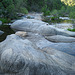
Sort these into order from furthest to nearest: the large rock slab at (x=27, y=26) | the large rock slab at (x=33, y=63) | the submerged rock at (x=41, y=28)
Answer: the large rock slab at (x=27, y=26), the submerged rock at (x=41, y=28), the large rock slab at (x=33, y=63)

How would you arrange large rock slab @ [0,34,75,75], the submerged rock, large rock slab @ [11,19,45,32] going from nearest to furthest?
large rock slab @ [0,34,75,75] < the submerged rock < large rock slab @ [11,19,45,32]

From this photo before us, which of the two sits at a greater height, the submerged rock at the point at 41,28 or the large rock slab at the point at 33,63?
the large rock slab at the point at 33,63

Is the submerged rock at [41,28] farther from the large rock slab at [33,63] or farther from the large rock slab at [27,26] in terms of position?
the large rock slab at [33,63]

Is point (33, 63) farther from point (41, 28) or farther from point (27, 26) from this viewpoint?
point (27, 26)

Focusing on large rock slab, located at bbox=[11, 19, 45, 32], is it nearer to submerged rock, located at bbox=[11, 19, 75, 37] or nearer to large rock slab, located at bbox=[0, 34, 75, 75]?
submerged rock, located at bbox=[11, 19, 75, 37]

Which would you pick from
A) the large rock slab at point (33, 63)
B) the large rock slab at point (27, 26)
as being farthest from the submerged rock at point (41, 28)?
the large rock slab at point (33, 63)

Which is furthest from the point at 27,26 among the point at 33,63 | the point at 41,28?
the point at 33,63

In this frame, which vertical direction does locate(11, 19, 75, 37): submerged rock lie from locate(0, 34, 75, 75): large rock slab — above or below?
below

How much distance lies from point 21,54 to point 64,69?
1.48 metres

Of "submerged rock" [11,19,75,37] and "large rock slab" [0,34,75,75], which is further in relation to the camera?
"submerged rock" [11,19,75,37]

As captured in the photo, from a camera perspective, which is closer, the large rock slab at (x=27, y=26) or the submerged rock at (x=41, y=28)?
the submerged rock at (x=41, y=28)

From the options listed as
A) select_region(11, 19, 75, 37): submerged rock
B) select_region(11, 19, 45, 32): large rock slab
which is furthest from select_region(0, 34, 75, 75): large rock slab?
select_region(11, 19, 45, 32): large rock slab

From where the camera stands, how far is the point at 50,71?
3625mm

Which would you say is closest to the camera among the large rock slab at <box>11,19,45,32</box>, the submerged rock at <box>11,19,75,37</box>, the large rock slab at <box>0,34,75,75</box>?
the large rock slab at <box>0,34,75,75</box>
